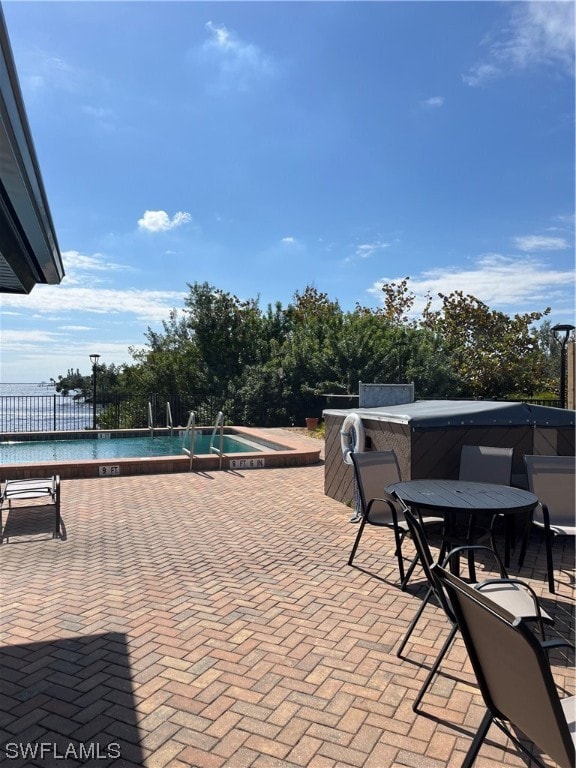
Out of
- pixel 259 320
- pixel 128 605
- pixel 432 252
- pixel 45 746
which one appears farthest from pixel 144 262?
pixel 45 746

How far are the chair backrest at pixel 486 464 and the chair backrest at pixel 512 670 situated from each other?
355 centimetres

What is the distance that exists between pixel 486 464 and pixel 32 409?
14673 millimetres

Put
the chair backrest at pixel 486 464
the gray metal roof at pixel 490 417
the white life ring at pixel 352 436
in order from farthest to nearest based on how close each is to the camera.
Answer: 1. the white life ring at pixel 352 436
2. the gray metal roof at pixel 490 417
3. the chair backrest at pixel 486 464

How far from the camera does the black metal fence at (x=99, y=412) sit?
15695 millimetres

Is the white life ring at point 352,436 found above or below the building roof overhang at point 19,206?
below

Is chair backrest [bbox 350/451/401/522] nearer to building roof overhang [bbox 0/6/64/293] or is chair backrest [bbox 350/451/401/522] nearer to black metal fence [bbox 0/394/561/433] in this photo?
building roof overhang [bbox 0/6/64/293]

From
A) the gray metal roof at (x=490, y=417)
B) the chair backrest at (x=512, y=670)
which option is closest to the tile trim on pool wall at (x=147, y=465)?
the gray metal roof at (x=490, y=417)

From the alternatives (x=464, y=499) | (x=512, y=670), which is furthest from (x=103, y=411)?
(x=512, y=670)

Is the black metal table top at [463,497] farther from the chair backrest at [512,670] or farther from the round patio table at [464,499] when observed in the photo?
the chair backrest at [512,670]

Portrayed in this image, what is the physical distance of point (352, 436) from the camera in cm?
604

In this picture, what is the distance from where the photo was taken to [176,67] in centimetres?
782

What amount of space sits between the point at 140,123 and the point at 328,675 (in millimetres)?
10042

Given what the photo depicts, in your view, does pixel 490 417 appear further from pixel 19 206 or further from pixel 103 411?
pixel 103 411

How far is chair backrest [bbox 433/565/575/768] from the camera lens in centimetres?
137
